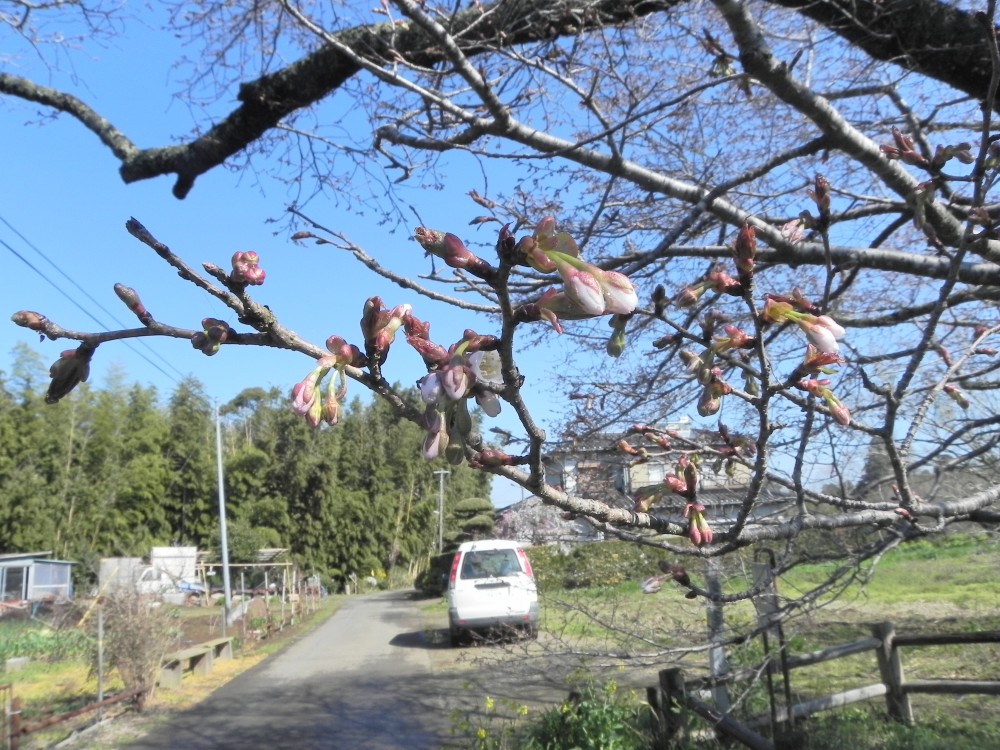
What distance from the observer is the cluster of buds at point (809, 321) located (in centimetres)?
124

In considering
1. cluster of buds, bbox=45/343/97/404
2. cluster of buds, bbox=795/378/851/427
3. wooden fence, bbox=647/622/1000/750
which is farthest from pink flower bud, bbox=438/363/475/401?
wooden fence, bbox=647/622/1000/750

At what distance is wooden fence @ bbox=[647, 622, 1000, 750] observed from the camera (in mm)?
4574

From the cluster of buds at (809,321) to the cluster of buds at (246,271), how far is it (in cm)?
77

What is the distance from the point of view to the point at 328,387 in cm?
104

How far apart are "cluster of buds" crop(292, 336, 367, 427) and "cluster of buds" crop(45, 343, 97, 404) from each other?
292 mm

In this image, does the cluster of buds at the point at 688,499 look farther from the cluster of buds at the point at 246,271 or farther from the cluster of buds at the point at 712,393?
the cluster of buds at the point at 246,271

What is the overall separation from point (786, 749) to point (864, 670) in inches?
145

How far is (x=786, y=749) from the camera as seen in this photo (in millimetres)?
4676

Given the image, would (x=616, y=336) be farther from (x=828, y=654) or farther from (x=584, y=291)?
(x=828, y=654)

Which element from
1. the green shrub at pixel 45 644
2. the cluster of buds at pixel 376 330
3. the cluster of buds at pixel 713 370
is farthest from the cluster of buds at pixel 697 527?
the green shrub at pixel 45 644

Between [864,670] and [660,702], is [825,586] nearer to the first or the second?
[660,702]

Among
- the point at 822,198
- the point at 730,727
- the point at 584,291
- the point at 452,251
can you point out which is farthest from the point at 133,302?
the point at 730,727

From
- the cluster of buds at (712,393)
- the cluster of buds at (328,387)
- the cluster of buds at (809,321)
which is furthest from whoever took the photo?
the cluster of buds at (712,393)

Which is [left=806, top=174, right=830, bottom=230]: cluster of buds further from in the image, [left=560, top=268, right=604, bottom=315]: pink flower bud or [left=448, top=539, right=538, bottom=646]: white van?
[left=448, top=539, right=538, bottom=646]: white van
